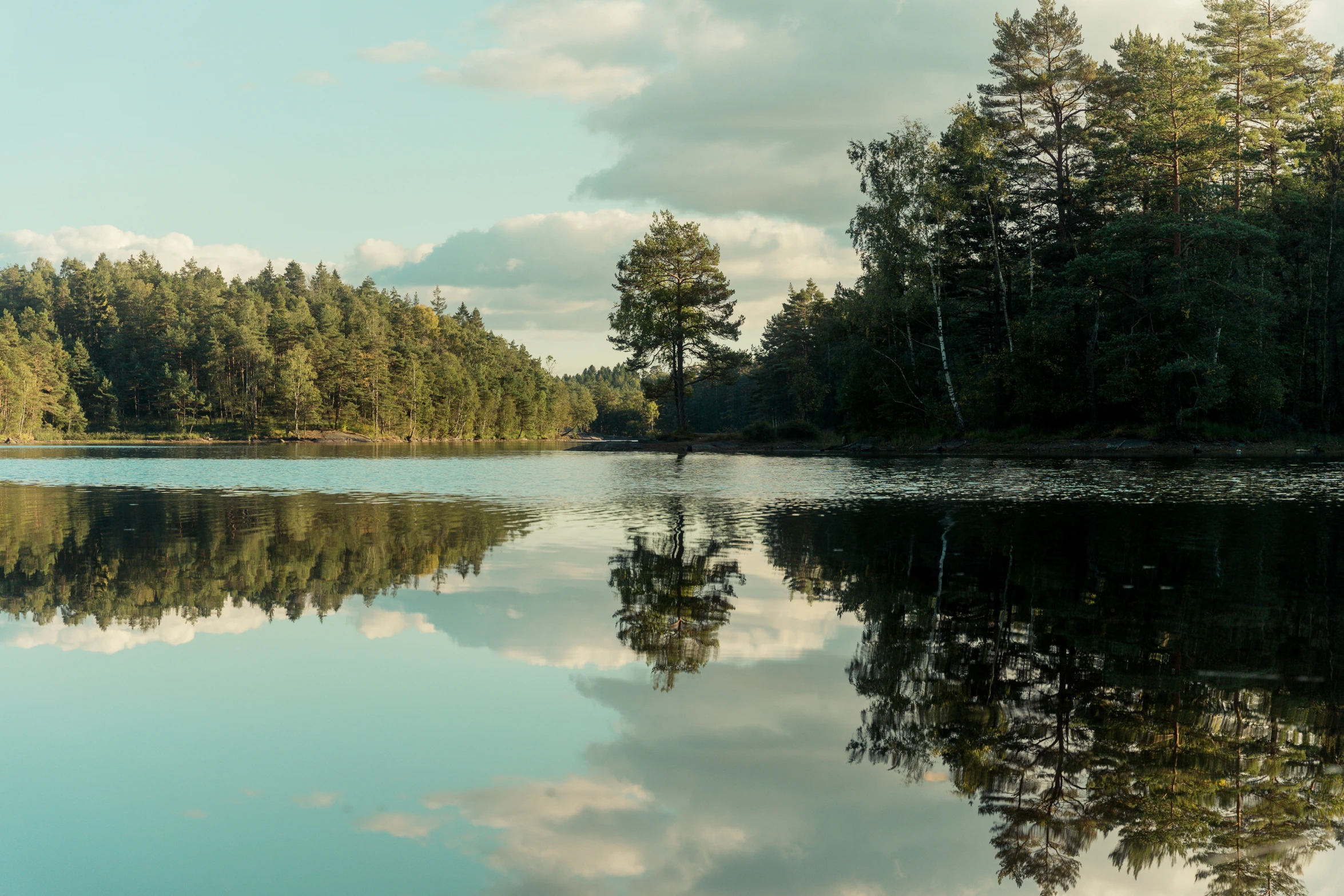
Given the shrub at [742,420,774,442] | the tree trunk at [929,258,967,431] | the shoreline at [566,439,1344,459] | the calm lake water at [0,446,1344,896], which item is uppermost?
the tree trunk at [929,258,967,431]

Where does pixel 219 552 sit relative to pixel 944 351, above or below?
below

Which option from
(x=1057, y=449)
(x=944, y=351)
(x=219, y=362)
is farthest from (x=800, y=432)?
(x=219, y=362)

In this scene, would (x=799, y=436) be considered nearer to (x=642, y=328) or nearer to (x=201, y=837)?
(x=642, y=328)

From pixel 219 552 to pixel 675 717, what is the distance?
11499 millimetres

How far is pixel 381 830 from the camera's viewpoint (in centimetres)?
491

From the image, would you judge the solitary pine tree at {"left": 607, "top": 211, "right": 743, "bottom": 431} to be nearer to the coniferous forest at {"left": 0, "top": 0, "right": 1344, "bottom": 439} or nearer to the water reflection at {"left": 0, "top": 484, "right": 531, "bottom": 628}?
the coniferous forest at {"left": 0, "top": 0, "right": 1344, "bottom": 439}

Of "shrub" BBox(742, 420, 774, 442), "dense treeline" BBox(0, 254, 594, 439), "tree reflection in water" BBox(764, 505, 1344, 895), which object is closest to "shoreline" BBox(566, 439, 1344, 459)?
"shrub" BBox(742, 420, 774, 442)

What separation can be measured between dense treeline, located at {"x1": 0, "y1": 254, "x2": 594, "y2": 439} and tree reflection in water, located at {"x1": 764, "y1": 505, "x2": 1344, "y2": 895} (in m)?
126

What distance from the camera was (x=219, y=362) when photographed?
129 m

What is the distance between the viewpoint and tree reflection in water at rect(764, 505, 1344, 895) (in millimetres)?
4863

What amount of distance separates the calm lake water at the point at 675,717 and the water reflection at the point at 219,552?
0.41 ft

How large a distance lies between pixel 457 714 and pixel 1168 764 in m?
4.96

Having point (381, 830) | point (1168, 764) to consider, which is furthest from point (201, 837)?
point (1168, 764)

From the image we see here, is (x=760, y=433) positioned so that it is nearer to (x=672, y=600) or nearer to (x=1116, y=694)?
(x=672, y=600)
